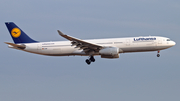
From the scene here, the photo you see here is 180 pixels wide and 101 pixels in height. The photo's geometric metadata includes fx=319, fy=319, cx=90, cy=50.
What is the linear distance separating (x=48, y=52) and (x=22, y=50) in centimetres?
433

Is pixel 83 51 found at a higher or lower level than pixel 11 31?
lower

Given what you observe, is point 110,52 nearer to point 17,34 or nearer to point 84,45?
point 84,45

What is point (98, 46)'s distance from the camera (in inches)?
1778

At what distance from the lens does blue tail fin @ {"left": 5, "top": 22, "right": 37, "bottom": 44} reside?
164 ft

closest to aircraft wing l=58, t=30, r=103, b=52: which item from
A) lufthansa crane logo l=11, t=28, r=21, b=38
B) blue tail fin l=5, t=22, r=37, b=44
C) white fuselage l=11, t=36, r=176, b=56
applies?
white fuselage l=11, t=36, r=176, b=56

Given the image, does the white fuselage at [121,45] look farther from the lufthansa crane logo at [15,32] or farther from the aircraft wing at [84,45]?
the lufthansa crane logo at [15,32]

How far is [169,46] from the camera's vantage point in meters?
46.9

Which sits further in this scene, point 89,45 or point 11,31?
point 11,31

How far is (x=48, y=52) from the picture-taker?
158 ft

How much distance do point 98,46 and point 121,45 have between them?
345 centimetres

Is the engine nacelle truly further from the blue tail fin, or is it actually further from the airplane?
the blue tail fin

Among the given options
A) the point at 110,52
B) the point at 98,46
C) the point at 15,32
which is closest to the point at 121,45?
the point at 110,52

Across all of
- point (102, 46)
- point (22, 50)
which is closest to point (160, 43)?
point (102, 46)

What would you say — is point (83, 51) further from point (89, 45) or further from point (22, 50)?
point (22, 50)
